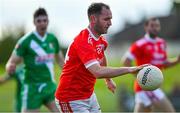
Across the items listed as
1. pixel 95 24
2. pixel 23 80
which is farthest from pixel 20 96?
pixel 95 24

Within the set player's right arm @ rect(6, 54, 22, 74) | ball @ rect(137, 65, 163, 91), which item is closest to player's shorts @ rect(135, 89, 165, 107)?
player's right arm @ rect(6, 54, 22, 74)

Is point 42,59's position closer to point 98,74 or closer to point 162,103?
point 162,103

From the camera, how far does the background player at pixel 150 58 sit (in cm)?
1357

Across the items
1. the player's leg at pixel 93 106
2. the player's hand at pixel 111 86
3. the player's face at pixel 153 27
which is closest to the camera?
the player's leg at pixel 93 106

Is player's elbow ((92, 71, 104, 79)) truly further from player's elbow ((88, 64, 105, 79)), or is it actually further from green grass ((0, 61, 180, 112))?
green grass ((0, 61, 180, 112))

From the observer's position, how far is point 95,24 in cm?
944

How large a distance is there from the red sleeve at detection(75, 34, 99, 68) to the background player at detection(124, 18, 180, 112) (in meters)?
4.53

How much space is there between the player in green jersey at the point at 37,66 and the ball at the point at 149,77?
387cm

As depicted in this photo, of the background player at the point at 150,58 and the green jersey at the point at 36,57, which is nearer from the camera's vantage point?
the green jersey at the point at 36,57

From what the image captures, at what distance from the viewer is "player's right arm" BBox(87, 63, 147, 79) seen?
349 inches

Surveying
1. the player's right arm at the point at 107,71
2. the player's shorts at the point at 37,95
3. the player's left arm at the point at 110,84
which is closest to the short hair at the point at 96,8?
the player's right arm at the point at 107,71

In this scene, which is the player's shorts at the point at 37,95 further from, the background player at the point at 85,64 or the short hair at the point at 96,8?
the short hair at the point at 96,8

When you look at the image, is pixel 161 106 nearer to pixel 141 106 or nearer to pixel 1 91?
pixel 141 106

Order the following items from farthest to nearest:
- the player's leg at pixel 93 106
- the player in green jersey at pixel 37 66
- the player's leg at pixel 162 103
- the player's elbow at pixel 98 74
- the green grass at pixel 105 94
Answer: the green grass at pixel 105 94
the player's leg at pixel 162 103
the player in green jersey at pixel 37 66
the player's leg at pixel 93 106
the player's elbow at pixel 98 74
